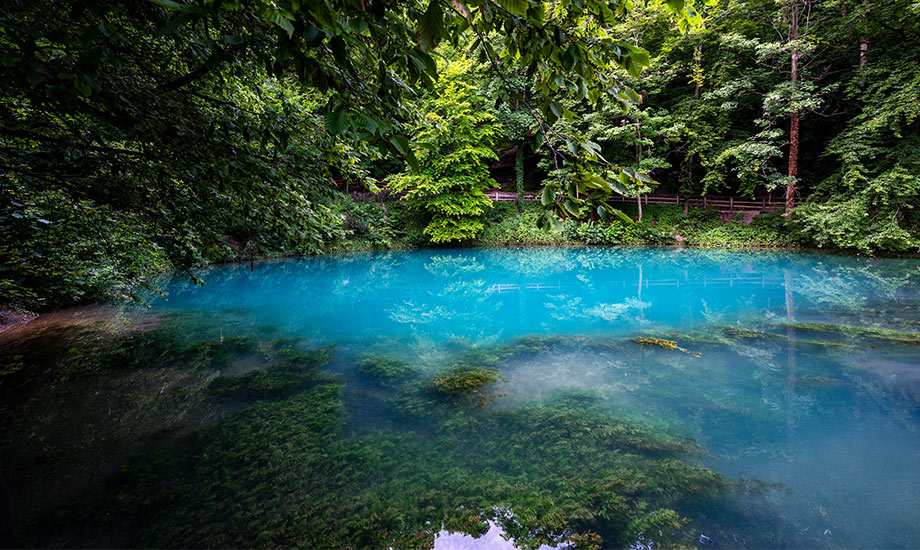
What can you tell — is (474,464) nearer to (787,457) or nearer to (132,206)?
(787,457)

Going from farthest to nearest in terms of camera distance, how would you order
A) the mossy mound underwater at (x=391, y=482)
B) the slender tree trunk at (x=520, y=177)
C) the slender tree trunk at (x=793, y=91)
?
the slender tree trunk at (x=520, y=177), the slender tree trunk at (x=793, y=91), the mossy mound underwater at (x=391, y=482)

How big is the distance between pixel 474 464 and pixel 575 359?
2.95 m

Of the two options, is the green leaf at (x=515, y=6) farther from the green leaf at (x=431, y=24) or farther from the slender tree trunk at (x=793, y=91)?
the slender tree trunk at (x=793, y=91)

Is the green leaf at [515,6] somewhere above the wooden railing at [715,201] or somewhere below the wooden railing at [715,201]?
above

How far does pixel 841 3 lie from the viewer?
15836 millimetres

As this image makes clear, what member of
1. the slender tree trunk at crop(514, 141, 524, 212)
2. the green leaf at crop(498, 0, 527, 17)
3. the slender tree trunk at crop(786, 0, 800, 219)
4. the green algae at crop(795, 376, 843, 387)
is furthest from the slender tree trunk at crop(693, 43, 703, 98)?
the green leaf at crop(498, 0, 527, 17)

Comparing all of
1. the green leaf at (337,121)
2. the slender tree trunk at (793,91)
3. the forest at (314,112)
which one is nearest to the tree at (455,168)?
the forest at (314,112)

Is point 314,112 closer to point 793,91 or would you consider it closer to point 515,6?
point 515,6

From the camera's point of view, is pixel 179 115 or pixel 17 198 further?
pixel 17 198

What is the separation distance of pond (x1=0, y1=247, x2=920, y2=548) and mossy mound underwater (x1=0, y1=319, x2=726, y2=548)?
0.02m

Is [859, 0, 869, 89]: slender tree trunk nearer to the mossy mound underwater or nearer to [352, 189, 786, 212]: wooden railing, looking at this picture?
[352, 189, 786, 212]: wooden railing

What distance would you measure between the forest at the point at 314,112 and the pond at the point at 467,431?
5.34 feet

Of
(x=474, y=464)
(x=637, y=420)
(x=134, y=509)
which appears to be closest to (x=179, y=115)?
(x=134, y=509)

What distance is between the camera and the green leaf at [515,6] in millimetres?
1171
